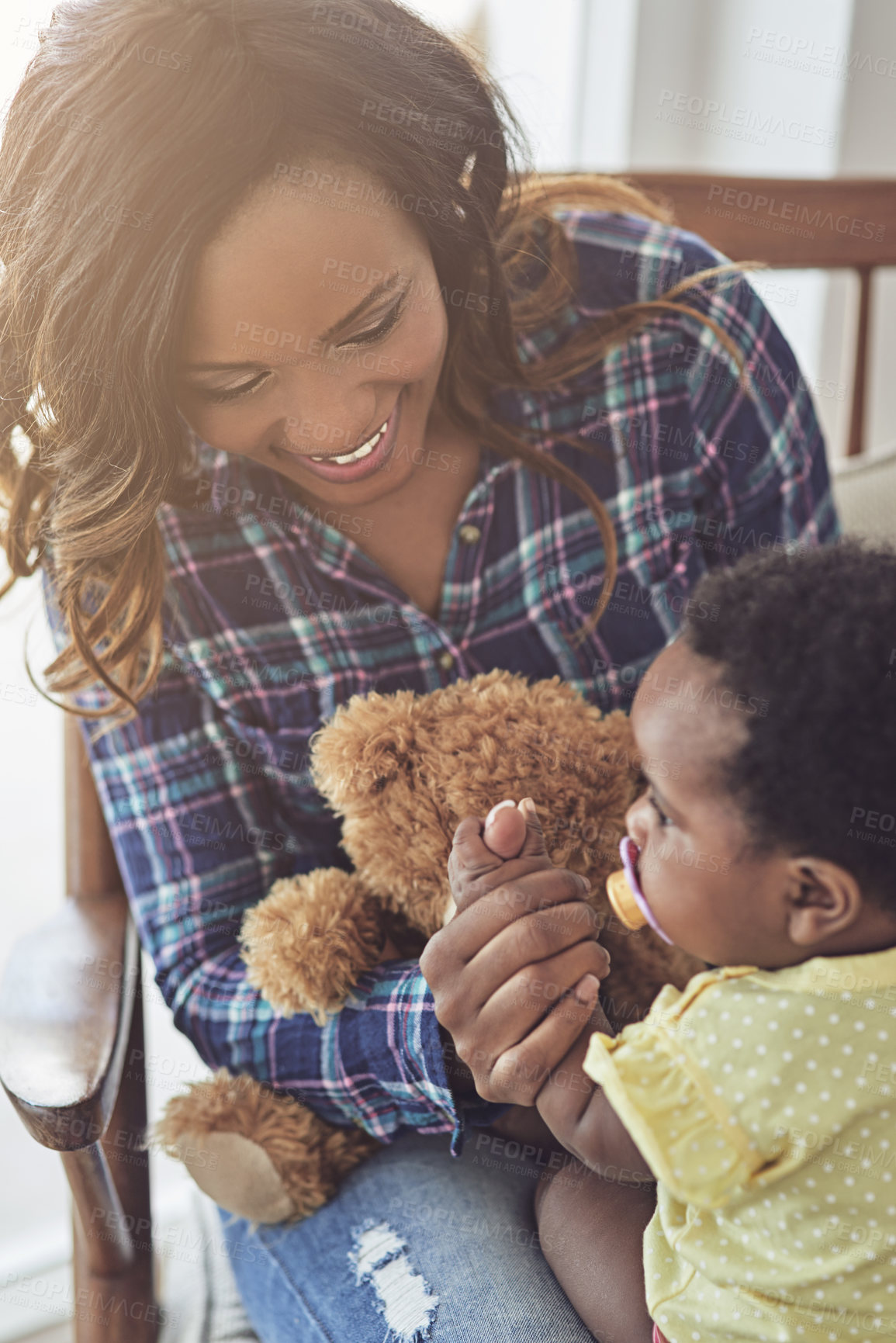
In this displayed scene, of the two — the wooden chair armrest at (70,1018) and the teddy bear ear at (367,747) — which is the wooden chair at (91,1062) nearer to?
the wooden chair armrest at (70,1018)

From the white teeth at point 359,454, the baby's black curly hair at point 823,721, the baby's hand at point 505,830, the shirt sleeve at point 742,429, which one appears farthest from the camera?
the shirt sleeve at point 742,429

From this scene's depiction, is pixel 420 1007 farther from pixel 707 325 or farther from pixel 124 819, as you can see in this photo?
pixel 707 325

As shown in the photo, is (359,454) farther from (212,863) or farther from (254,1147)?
(254,1147)

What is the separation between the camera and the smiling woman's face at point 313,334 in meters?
0.70

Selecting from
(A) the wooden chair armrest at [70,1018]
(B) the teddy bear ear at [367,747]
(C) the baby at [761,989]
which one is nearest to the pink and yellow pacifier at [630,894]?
(C) the baby at [761,989]

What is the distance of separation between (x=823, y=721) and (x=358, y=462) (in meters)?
0.41

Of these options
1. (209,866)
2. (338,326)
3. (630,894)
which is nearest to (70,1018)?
(209,866)

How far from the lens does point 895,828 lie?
576 mm

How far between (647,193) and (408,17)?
1.48 ft

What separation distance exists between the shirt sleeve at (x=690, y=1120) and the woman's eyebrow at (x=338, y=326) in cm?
48

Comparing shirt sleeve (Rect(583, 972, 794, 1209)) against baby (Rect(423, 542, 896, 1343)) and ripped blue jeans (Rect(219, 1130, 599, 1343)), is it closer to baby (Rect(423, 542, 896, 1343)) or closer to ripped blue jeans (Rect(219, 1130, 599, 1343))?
baby (Rect(423, 542, 896, 1343))

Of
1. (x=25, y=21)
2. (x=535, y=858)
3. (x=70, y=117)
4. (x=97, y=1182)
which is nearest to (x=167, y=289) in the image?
(x=70, y=117)

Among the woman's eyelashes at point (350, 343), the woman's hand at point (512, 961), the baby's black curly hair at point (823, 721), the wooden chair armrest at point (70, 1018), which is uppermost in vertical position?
the woman's eyelashes at point (350, 343)

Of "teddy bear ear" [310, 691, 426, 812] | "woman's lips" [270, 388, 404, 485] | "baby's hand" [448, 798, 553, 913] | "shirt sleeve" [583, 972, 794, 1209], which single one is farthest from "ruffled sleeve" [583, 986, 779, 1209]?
"woman's lips" [270, 388, 404, 485]
